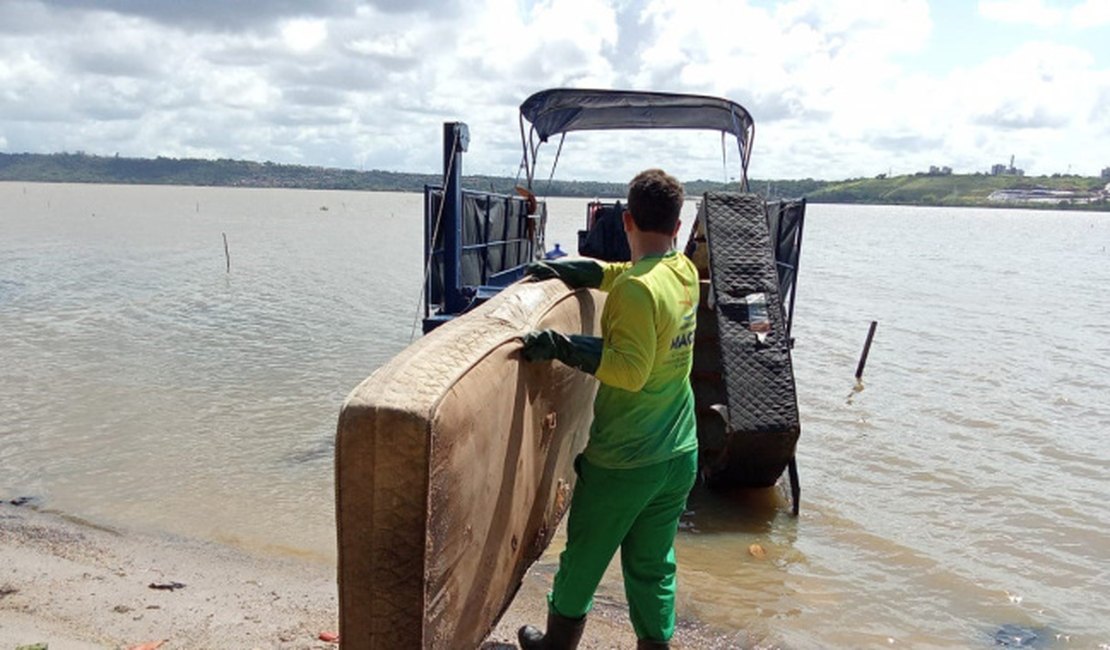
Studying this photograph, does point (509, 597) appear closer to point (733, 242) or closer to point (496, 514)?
point (496, 514)

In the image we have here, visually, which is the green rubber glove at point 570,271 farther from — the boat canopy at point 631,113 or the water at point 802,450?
the boat canopy at point 631,113

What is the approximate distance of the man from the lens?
9.47 ft

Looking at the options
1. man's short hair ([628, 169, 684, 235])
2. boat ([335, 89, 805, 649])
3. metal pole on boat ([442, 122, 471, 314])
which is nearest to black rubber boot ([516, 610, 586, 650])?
boat ([335, 89, 805, 649])

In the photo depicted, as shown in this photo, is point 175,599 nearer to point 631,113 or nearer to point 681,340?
point 681,340

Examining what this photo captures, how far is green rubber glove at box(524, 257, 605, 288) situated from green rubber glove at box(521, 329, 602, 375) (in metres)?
0.78

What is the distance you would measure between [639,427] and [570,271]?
0.91 meters

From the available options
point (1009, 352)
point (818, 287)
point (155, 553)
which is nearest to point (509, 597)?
point (155, 553)

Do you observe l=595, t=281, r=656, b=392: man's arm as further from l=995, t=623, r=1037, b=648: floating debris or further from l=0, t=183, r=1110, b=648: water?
l=995, t=623, r=1037, b=648: floating debris

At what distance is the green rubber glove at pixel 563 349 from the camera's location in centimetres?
288

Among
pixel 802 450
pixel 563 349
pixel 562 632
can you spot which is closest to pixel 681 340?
pixel 563 349

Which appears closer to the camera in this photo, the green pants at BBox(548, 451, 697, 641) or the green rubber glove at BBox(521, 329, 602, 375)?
the green rubber glove at BBox(521, 329, 602, 375)

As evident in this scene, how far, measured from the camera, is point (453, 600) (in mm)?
2482

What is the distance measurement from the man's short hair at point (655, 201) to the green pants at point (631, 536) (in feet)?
2.94

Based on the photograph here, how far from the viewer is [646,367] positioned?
2.87 metres
